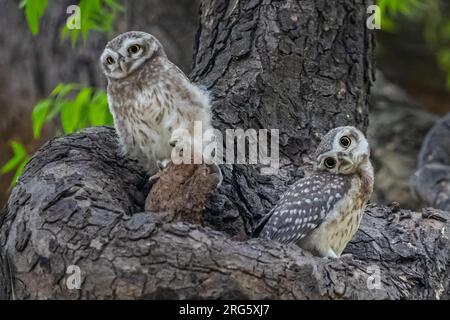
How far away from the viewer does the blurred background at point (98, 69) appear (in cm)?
612

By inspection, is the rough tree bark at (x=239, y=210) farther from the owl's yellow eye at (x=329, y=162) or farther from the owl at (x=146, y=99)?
the owl's yellow eye at (x=329, y=162)

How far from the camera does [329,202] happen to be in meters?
→ 4.42

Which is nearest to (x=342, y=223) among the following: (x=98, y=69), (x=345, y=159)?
(x=345, y=159)

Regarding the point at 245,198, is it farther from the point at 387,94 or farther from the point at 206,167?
the point at 387,94

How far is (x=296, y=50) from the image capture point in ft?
18.0

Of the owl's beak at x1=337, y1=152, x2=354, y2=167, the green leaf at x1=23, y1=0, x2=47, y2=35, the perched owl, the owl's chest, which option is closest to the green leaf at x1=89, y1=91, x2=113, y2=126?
the green leaf at x1=23, y1=0, x2=47, y2=35

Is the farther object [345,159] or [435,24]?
[435,24]

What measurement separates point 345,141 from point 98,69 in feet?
11.8

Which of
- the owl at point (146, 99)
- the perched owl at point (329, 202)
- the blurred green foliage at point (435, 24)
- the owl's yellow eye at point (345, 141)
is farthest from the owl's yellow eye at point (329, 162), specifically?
the blurred green foliage at point (435, 24)

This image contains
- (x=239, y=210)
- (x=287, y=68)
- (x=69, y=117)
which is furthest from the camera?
(x=69, y=117)

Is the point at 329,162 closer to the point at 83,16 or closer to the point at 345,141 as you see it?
the point at 345,141

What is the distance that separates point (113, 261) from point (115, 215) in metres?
0.27

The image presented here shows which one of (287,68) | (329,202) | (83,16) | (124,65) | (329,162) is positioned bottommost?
(329,202)
